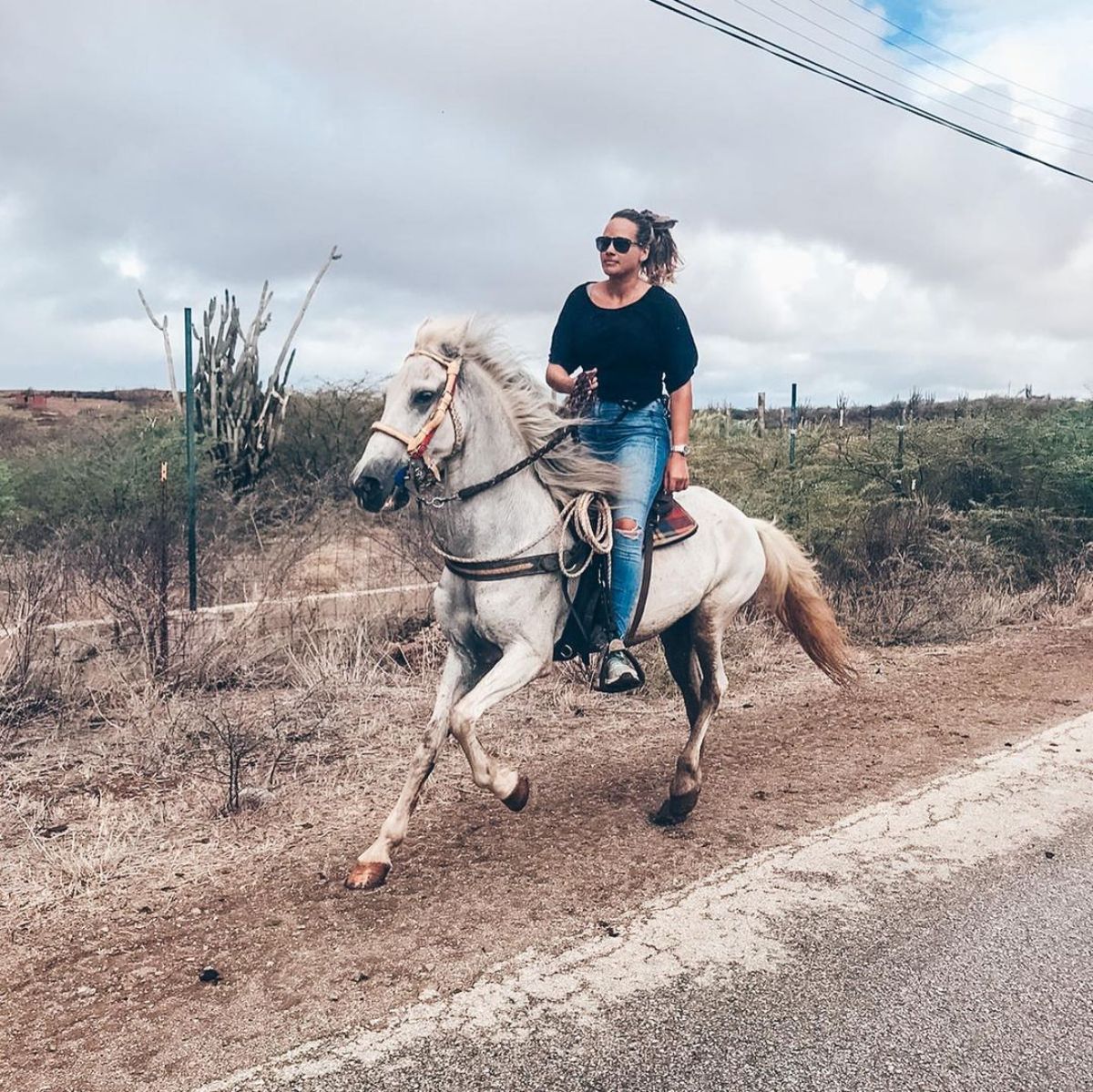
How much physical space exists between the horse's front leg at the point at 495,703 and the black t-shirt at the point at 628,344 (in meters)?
1.40

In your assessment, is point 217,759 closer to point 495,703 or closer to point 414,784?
point 414,784

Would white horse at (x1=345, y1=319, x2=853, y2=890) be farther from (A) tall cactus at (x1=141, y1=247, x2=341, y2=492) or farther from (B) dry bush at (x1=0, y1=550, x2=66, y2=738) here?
(A) tall cactus at (x1=141, y1=247, x2=341, y2=492)

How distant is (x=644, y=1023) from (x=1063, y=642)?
8.74m

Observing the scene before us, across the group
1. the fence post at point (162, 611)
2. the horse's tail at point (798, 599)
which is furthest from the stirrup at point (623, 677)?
the fence post at point (162, 611)

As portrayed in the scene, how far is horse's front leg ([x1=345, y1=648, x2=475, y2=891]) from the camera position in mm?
4492

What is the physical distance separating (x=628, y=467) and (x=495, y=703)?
1.40 metres

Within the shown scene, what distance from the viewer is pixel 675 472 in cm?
539

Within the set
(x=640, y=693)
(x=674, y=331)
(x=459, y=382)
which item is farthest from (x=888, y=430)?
(x=459, y=382)

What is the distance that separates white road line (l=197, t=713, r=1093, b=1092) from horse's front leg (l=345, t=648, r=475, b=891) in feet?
2.90

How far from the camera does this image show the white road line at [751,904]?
11.0ft

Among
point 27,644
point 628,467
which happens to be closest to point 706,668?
point 628,467

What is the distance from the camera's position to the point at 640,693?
27.5 ft

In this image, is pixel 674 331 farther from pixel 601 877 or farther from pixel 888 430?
pixel 888 430

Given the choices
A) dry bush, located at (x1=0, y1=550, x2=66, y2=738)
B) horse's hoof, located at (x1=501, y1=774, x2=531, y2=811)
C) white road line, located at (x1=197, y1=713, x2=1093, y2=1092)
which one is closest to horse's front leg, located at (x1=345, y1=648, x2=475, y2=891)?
horse's hoof, located at (x1=501, y1=774, x2=531, y2=811)
